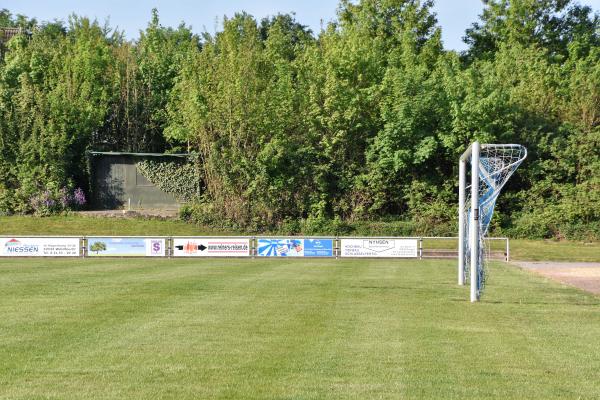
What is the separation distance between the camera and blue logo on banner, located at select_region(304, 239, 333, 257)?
132 feet

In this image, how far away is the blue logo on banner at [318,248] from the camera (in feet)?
132

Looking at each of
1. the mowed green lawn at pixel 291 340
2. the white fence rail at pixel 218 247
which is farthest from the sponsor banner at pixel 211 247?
the mowed green lawn at pixel 291 340

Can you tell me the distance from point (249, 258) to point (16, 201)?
802 inches

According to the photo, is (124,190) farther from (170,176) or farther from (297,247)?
(297,247)

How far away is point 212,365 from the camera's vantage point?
36.2 ft

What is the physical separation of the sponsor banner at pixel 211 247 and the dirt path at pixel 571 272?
1289 centimetres

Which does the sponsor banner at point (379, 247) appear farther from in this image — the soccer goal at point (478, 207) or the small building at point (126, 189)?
the small building at point (126, 189)

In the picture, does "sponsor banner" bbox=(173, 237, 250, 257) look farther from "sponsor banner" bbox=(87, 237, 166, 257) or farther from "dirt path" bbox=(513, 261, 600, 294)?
"dirt path" bbox=(513, 261, 600, 294)

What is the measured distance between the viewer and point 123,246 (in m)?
39.1

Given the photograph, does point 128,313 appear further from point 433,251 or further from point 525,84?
point 525,84

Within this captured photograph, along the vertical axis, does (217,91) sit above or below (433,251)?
above

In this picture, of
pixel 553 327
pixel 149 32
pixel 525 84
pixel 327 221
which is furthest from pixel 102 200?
pixel 553 327

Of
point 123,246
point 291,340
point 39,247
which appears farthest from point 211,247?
point 291,340

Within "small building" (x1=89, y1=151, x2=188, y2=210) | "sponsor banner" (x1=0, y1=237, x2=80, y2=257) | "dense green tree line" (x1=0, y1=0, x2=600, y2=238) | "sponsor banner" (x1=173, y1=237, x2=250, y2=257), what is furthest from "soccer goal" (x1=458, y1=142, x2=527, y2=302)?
"small building" (x1=89, y1=151, x2=188, y2=210)
